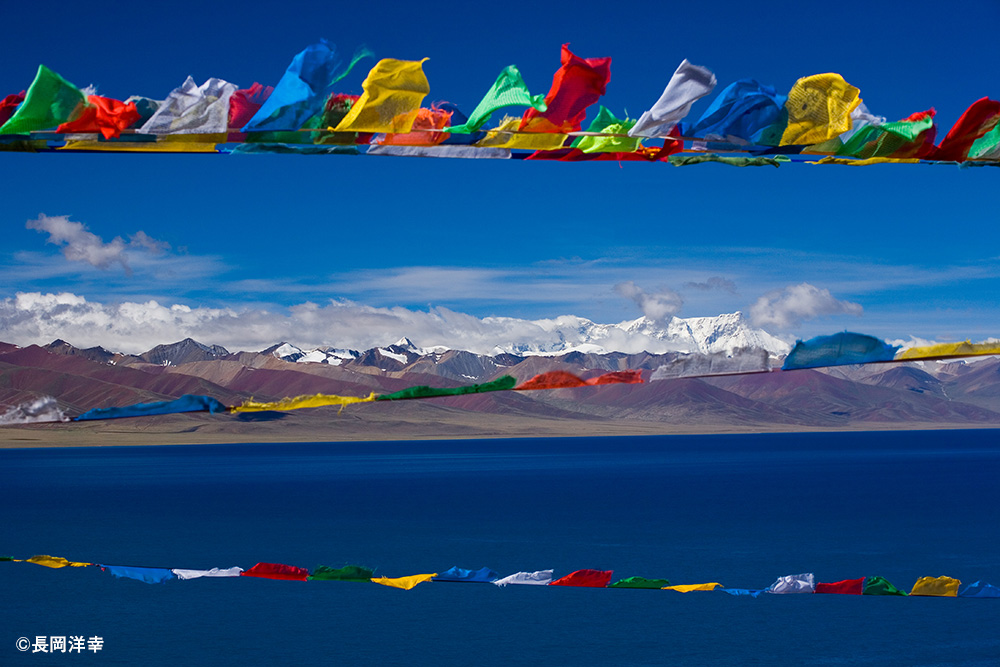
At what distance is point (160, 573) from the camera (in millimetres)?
4648

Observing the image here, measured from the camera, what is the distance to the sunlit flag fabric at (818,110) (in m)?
3.71


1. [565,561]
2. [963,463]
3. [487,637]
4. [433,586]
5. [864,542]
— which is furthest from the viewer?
[963,463]

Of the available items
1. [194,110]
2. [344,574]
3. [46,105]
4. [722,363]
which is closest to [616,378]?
[722,363]

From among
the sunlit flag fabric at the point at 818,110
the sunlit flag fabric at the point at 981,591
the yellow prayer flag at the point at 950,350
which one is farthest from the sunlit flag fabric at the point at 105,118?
the sunlit flag fabric at the point at 981,591

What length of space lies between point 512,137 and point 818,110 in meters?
1.32

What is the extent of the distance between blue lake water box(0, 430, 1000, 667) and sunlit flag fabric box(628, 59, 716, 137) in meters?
28.9

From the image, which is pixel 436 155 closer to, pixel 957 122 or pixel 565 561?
pixel 957 122

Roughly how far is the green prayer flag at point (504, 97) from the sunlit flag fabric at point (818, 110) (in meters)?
1.11

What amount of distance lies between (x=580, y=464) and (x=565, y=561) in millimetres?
108885

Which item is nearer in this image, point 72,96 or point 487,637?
point 72,96

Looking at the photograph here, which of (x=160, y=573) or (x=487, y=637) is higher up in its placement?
(x=160, y=573)

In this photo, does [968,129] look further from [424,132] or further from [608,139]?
[424,132]

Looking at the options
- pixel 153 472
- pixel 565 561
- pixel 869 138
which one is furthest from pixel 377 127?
pixel 153 472

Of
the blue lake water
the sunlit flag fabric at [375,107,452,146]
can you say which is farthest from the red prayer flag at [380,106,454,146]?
the blue lake water
